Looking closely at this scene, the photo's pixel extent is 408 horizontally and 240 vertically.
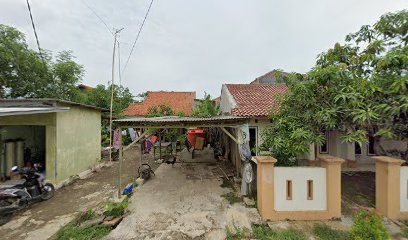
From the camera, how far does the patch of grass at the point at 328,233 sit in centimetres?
411

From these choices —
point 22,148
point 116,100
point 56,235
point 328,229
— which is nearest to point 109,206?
point 56,235

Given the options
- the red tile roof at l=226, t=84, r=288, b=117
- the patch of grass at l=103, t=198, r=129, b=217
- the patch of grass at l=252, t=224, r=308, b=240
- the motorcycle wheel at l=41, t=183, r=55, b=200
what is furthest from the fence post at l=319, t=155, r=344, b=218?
the motorcycle wheel at l=41, t=183, r=55, b=200

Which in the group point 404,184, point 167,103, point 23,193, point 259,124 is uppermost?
point 167,103

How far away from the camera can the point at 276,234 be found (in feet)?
14.0

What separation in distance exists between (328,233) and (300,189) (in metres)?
1.07

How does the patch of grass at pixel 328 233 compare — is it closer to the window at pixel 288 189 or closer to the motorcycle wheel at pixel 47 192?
the window at pixel 288 189

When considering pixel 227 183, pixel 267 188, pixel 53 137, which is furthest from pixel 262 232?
pixel 53 137

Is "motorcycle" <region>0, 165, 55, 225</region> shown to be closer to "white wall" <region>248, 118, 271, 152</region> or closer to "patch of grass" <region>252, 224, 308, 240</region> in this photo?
"patch of grass" <region>252, 224, 308, 240</region>

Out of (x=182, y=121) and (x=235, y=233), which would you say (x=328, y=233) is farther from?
(x=182, y=121)

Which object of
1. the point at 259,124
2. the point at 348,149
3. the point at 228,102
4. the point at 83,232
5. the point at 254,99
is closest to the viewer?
the point at 83,232

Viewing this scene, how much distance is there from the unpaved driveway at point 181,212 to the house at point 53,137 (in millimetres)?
3905

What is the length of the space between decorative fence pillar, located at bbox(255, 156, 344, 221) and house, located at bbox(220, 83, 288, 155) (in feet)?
8.71

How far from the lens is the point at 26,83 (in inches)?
494

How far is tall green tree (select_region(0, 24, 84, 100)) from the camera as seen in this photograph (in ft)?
37.3
